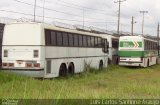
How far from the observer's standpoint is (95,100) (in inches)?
363

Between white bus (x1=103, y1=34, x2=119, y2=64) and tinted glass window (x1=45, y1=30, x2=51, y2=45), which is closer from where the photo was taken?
tinted glass window (x1=45, y1=30, x2=51, y2=45)

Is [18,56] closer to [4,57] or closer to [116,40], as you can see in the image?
[4,57]

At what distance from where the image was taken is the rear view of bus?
19.6 m

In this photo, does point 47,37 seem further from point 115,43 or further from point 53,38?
point 115,43

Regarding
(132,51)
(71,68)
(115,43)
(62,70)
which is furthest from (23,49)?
(115,43)

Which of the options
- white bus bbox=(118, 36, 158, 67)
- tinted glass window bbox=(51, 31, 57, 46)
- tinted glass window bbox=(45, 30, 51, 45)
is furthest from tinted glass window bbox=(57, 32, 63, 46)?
white bus bbox=(118, 36, 158, 67)

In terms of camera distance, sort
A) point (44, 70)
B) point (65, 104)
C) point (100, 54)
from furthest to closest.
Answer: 1. point (100, 54)
2. point (44, 70)
3. point (65, 104)

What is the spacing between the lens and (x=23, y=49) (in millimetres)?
19891

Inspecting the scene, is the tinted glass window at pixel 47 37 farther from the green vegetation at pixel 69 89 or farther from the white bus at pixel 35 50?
the green vegetation at pixel 69 89

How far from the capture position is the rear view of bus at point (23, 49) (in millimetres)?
19578

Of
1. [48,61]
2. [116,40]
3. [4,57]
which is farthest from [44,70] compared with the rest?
[116,40]

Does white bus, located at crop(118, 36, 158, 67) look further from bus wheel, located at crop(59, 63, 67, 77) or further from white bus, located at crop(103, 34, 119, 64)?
bus wheel, located at crop(59, 63, 67, 77)

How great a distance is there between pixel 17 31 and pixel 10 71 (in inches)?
79.0

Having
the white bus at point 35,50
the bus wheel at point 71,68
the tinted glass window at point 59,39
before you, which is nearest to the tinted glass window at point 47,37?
the white bus at point 35,50
